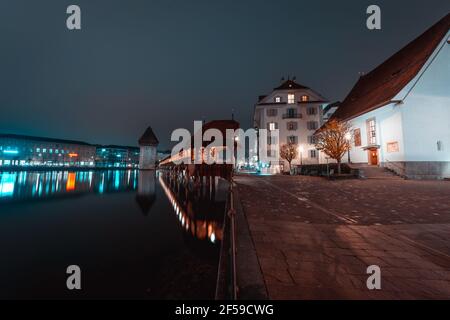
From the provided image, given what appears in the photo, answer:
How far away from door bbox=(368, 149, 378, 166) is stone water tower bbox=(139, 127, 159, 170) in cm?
6303

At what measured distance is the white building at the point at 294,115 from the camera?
35219 millimetres

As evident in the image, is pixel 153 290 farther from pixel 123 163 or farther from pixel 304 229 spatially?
pixel 123 163

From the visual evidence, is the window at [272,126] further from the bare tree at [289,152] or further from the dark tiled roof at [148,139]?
the dark tiled roof at [148,139]

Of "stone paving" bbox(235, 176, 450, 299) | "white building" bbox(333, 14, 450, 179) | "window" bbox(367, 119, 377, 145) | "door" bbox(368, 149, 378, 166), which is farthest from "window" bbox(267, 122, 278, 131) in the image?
"stone paving" bbox(235, 176, 450, 299)

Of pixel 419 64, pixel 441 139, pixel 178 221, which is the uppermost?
pixel 419 64

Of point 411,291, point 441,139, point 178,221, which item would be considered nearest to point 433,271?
point 411,291

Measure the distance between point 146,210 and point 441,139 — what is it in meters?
27.0

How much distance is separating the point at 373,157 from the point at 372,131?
2968 mm

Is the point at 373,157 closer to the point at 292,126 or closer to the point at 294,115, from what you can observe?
the point at 292,126

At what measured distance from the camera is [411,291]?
2.39m

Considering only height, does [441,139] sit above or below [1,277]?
above

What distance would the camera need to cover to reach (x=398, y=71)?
73.4 feet

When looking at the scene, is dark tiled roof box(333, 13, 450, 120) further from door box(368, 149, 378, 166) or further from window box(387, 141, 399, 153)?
door box(368, 149, 378, 166)
